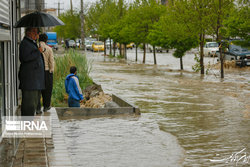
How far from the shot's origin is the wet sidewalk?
237 inches

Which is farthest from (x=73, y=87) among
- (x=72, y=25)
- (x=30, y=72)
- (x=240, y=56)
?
(x=72, y=25)

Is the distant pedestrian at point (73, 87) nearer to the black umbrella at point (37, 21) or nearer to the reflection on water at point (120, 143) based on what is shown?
the reflection on water at point (120, 143)

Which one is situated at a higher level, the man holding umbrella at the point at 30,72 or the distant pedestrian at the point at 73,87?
the man holding umbrella at the point at 30,72

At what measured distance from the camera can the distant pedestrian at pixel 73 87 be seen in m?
11.8

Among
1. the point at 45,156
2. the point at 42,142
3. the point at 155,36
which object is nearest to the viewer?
the point at 45,156

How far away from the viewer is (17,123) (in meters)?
8.28

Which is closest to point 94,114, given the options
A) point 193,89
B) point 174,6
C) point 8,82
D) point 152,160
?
point 8,82

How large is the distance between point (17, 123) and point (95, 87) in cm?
959

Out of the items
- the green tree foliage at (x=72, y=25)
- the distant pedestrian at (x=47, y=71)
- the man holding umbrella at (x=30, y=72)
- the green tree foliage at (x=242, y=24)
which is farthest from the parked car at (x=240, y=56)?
the green tree foliage at (x=72, y=25)

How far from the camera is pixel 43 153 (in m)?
6.56

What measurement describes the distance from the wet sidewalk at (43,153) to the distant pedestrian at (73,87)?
3.89 metres

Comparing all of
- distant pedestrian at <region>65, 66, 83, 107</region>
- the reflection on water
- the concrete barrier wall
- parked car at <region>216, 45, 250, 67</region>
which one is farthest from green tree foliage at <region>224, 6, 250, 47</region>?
parked car at <region>216, 45, 250, 67</region>

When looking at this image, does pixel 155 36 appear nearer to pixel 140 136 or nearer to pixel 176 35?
pixel 176 35

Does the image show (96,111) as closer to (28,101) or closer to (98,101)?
(98,101)
